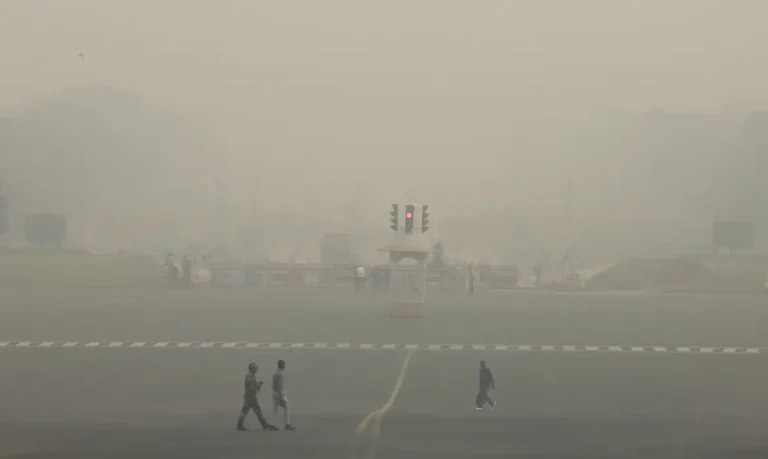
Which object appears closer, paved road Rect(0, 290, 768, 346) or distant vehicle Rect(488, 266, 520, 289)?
paved road Rect(0, 290, 768, 346)

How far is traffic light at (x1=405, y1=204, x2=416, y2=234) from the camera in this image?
42.7 meters

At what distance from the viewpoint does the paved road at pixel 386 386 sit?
18.2 meters

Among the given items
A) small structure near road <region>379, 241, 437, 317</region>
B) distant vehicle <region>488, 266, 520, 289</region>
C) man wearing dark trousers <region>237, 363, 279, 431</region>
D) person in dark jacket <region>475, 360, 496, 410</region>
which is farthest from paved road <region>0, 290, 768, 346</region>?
man wearing dark trousers <region>237, 363, 279, 431</region>

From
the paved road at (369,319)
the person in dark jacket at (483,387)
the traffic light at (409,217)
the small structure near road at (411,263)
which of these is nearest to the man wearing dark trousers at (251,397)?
the person in dark jacket at (483,387)

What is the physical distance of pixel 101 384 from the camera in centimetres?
2672

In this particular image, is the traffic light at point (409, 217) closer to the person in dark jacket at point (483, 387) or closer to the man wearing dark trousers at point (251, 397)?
the person in dark jacket at point (483, 387)

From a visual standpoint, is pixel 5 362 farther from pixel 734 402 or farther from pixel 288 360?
pixel 734 402

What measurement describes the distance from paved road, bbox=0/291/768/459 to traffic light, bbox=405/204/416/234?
3.72 m

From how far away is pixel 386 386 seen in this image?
1033 inches

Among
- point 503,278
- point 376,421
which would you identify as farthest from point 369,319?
point 503,278

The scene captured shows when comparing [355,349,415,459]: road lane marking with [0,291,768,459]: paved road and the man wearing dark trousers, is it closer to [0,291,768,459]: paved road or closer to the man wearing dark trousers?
[0,291,768,459]: paved road

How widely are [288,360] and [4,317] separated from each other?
19.3 meters

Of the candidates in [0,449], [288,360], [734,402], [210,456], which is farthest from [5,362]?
[734,402]

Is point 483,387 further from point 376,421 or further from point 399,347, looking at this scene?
point 399,347
